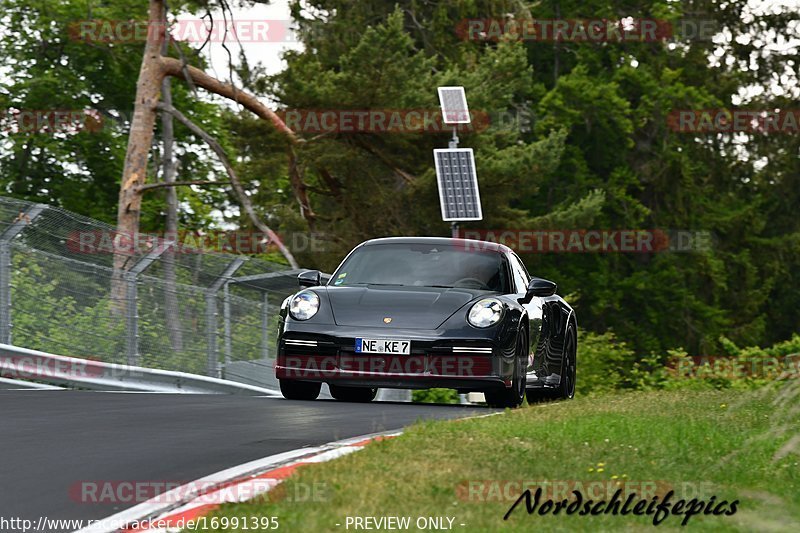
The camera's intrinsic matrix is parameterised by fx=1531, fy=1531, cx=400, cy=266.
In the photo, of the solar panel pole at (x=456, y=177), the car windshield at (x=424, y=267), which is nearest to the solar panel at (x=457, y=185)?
the solar panel pole at (x=456, y=177)

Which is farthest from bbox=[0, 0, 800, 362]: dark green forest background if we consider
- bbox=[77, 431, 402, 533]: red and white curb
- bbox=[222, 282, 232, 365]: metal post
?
bbox=[77, 431, 402, 533]: red and white curb

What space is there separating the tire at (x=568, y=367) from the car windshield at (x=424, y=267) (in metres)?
1.80

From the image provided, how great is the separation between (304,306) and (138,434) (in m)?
3.53

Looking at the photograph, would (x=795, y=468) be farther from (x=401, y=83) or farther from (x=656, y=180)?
(x=656, y=180)

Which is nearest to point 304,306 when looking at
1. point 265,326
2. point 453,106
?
point 265,326

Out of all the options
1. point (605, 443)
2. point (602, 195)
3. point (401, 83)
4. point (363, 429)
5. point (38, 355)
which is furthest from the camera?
point (602, 195)

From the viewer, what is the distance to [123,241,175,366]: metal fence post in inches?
695

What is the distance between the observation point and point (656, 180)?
56312 mm

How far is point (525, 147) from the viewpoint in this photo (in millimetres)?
47656

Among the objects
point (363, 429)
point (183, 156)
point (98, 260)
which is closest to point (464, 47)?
point (183, 156)

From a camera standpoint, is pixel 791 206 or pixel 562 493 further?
pixel 791 206

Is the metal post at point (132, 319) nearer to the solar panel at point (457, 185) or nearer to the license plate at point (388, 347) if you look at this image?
the license plate at point (388, 347)

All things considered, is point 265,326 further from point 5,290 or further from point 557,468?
point 557,468

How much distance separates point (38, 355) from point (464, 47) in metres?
40.3
